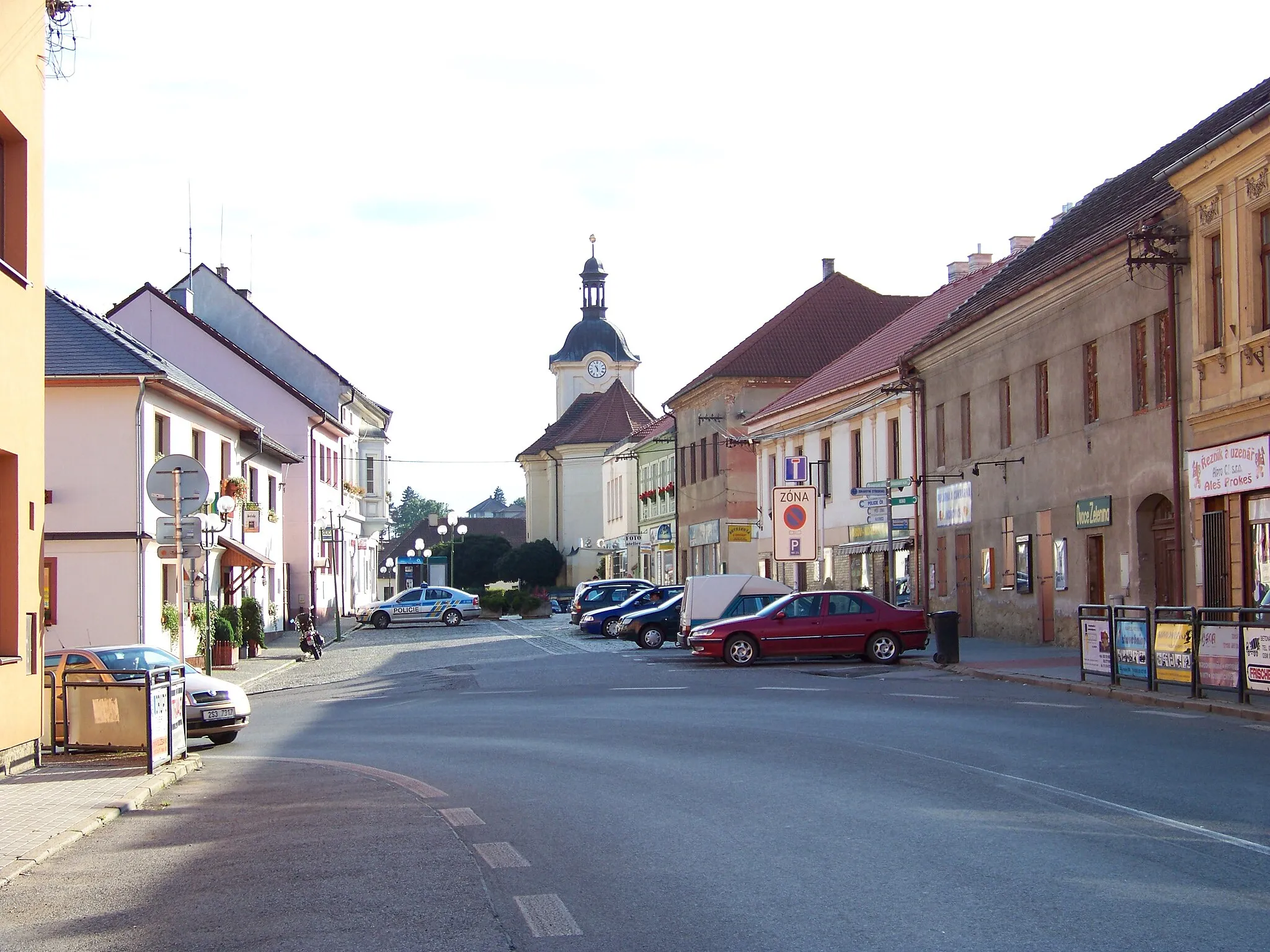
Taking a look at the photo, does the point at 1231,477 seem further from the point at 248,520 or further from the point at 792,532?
the point at 248,520

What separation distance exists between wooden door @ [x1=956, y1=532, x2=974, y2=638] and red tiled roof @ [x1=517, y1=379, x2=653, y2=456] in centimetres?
6742

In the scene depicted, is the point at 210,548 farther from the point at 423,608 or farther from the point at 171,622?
the point at 423,608

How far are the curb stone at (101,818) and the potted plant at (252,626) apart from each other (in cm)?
2134

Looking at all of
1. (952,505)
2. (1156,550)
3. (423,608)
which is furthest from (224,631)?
(423,608)

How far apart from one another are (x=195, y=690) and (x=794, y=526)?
2088 cm

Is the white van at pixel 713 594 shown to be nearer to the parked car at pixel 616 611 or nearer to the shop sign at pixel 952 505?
the shop sign at pixel 952 505

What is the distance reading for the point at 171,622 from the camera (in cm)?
3381

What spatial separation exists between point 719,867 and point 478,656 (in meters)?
29.0

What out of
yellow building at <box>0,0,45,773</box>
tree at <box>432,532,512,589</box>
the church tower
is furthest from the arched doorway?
the church tower

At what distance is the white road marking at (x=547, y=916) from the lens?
7066 millimetres

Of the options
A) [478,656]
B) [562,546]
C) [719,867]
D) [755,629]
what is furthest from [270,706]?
[562,546]

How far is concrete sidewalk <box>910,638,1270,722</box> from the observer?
717 inches

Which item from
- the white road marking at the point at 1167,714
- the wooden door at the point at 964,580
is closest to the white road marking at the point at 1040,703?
the white road marking at the point at 1167,714

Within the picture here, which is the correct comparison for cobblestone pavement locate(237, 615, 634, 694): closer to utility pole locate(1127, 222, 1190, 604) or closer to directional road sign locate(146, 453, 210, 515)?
directional road sign locate(146, 453, 210, 515)
